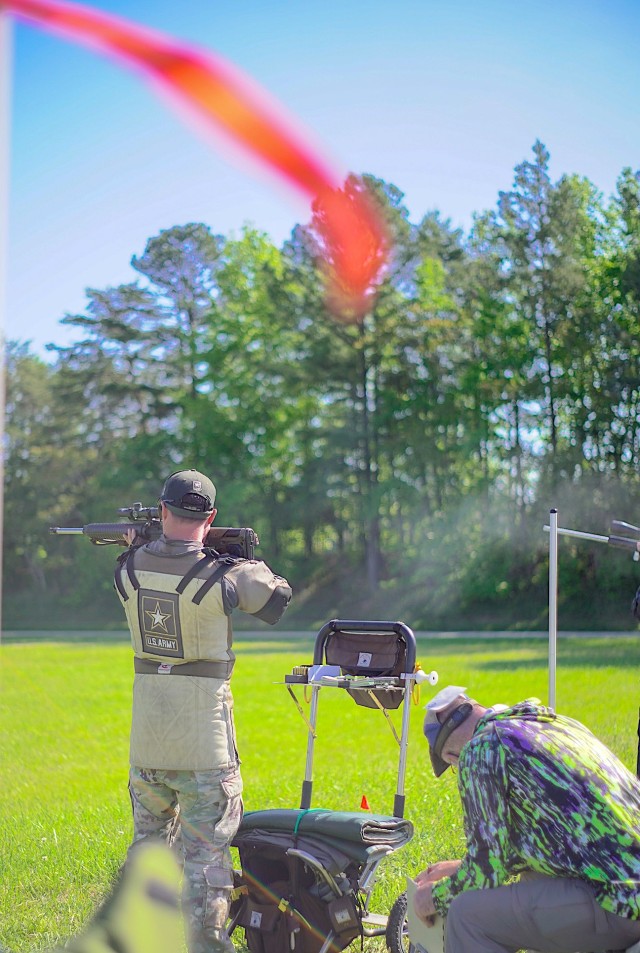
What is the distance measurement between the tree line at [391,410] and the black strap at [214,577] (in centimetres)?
3506

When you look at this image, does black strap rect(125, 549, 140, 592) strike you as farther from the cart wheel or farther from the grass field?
the grass field

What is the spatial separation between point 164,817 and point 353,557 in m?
47.5

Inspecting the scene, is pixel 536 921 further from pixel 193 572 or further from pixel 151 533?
pixel 151 533

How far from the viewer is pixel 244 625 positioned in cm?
4162

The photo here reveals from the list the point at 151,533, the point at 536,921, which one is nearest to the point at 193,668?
the point at 151,533

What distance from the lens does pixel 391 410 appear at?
48.5 m

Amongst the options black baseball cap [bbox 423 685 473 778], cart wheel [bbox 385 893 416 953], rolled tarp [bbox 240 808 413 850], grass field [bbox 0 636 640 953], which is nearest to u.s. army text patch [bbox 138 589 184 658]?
rolled tarp [bbox 240 808 413 850]

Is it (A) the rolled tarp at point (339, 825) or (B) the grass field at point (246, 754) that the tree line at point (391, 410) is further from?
(A) the rolled tarp at point (339, 825)

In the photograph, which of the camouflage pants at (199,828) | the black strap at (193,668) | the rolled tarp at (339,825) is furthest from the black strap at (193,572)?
the rolled tarp at (339,825)

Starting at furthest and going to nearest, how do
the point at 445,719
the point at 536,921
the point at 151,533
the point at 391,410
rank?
the point at 391,410, the point at 151,533, the point at 445,719, the point at 536,921

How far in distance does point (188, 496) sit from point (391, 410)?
44067 millimetres

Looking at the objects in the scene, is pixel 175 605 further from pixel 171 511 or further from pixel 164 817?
pixel 164 817

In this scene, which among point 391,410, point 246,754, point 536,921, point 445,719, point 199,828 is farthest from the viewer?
point 391,410

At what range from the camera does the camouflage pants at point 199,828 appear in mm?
4508
